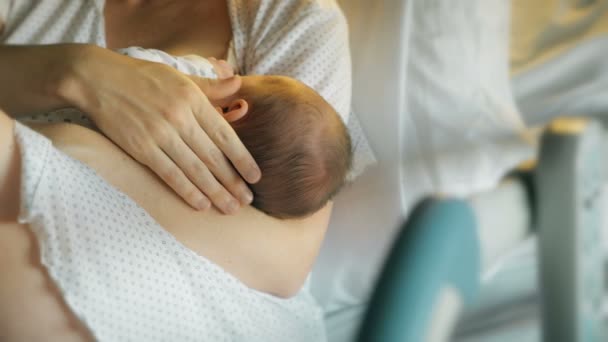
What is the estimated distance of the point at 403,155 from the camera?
0.93m

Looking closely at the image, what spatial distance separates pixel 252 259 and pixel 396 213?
255 mm

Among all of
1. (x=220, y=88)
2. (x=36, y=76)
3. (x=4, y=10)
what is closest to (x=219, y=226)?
(x=220, y=88)

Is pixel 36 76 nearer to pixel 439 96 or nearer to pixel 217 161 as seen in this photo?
pixel 217 161

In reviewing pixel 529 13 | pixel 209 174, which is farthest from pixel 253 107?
pixel 529 13

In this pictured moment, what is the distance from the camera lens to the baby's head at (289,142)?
24.1 inches

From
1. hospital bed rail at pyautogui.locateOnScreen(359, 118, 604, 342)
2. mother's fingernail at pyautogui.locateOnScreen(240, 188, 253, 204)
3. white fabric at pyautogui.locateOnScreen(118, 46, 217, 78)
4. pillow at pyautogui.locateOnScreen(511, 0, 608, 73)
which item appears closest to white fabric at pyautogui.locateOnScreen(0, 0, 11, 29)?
white fabric at pyautogui.locateOnScreen(118, 46, 217, 78)

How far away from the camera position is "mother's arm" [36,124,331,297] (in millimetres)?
608

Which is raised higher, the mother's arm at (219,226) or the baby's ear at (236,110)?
the baby's ear at (236,110)

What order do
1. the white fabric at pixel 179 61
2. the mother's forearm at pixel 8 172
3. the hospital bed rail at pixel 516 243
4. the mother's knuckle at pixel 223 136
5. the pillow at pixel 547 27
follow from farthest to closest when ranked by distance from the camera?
the pillow at pixel 547 27 → the white fabric at pixel 179 61 → the mother's knuckle at pixel 223 136 → the mother's forearm at pixel 8 172 → the hospital bed rail at pixel 516 243

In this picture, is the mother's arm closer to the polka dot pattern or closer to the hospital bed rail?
the polka dot pattern

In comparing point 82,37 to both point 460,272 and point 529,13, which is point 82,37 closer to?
point 529,13

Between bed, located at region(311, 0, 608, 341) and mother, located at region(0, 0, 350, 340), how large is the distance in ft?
0.39

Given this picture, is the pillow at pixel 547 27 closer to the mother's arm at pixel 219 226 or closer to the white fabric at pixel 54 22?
the mother's arm at pixel 219 226

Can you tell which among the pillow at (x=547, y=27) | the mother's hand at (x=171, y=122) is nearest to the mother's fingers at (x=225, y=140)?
the mother's hand at (x=171, y=122)
